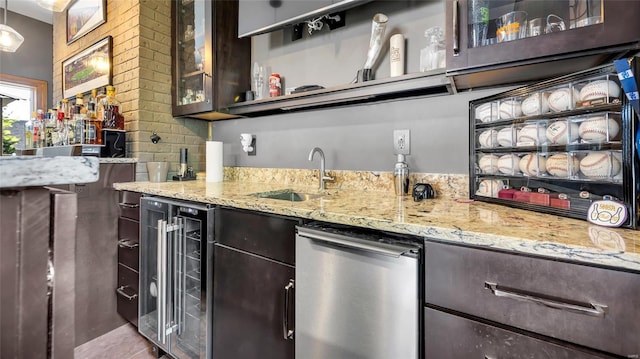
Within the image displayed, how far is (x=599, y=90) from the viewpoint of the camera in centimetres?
80

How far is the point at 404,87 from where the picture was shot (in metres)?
1.30

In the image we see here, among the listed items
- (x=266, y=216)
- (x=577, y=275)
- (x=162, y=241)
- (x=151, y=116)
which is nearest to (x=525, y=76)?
(x=577, y=275)

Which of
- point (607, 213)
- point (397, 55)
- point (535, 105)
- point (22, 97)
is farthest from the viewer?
point (22, 97)

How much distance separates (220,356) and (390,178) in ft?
3.99

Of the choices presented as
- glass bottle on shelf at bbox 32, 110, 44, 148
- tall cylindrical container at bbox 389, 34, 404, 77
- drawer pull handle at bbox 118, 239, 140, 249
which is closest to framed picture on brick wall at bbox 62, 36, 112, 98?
glass bottle on shelf at bbox 32, 110, 44, 148

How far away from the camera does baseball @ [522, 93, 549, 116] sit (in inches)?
38.2

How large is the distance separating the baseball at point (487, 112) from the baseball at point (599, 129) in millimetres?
Result: 329

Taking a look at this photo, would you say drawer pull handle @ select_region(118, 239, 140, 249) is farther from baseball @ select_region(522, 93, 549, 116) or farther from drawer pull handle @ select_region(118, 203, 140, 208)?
baseball @ select_region(522, 93, 549, 116)

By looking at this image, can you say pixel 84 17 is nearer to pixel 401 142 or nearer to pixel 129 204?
pixel 129 204

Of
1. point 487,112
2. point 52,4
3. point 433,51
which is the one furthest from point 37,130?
point 487,112

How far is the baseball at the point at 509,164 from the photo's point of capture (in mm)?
1070

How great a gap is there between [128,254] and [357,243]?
1703 millimetres

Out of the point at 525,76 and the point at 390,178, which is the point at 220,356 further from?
the point at 525,76

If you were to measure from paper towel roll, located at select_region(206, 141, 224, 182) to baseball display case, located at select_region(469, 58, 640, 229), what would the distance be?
1.66m
